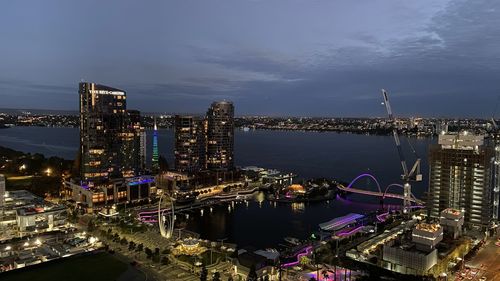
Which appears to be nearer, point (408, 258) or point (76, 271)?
point (76, 271)

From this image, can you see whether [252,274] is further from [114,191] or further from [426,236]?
[114,191]

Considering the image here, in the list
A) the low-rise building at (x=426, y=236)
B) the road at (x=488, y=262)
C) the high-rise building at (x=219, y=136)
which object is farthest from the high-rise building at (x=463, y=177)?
the high-rise building at (x=219, y=136)

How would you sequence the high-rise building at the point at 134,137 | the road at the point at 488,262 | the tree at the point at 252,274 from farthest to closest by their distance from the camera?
the high-rise building at the point at 134,137 < the road at the point at 488,262 < the tree at the point at 252,274

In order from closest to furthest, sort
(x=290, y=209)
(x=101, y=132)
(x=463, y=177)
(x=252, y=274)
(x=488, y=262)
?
(x=252, y=274) → (x=488, y=262) → (x=463, y=177) → (x=101, y=132) → (x=290, y=209)

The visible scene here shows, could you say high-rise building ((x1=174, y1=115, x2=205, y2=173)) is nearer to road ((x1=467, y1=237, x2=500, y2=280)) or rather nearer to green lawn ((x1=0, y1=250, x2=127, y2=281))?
green lawn ((x1=0, y1=250, x2=127, y2=281))

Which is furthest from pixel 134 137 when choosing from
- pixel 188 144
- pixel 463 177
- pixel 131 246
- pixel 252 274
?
pixel 463 177

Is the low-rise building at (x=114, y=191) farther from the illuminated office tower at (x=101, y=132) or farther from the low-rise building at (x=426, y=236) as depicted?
the low-rise building at (x=426, y=236)

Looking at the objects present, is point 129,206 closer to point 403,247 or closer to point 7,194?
point 7,194

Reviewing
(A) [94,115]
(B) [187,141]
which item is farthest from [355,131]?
(A) [94,115]
